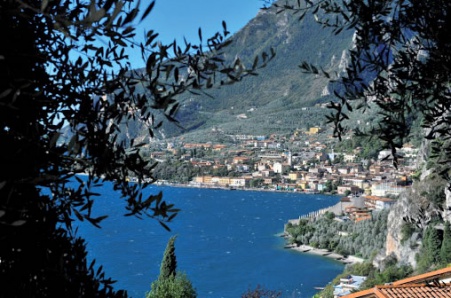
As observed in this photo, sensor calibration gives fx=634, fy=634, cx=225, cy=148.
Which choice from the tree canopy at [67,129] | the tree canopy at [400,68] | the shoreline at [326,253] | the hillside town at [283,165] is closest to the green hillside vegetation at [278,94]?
the hillside town at [283,165]

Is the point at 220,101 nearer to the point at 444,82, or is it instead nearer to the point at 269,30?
the point at 269,30

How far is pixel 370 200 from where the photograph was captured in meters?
43.0

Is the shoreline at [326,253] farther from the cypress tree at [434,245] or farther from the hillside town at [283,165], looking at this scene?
the hillside town at [283,165]

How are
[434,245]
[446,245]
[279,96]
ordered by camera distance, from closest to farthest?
[446,245], [434,245], [279,96]

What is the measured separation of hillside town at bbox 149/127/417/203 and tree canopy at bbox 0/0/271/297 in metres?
49.5

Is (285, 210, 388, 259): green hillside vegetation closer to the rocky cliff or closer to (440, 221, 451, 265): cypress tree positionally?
the rocky cliff

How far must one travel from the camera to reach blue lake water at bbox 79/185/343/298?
25.1 m

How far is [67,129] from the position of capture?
1.50m

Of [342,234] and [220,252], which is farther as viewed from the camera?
[342,234]

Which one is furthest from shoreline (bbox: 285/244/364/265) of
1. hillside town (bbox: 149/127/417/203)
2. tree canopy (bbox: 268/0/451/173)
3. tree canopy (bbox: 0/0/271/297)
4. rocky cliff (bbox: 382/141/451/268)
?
tree canopy (bbox: 0/0/271/297)

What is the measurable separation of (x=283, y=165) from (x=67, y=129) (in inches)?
2652

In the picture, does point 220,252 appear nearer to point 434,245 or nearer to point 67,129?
point 434,245

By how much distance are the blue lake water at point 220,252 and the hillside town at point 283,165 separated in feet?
21.7

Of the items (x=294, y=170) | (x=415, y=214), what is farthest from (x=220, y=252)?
(x=294, y=170)
